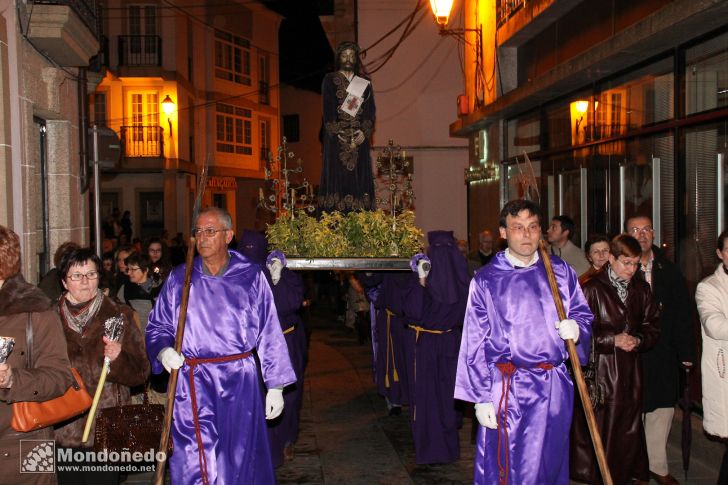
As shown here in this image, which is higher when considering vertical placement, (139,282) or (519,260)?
(519,260)

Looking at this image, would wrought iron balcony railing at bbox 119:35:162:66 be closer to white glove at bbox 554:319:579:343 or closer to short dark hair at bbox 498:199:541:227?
short dark hair at bbox 498:199:541:227

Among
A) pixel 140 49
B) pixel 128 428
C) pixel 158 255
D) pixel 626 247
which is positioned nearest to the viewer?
pixel 128 428

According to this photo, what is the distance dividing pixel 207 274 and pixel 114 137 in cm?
557

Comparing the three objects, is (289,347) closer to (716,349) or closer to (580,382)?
(580,382)

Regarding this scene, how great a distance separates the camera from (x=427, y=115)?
20.2m

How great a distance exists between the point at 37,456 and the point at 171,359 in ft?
3.90

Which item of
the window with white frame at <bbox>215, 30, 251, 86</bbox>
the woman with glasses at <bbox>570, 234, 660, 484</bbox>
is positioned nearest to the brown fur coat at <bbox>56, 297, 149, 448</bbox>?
the woman with glasses at <bbox>570, 234, 660, 484</bbox>

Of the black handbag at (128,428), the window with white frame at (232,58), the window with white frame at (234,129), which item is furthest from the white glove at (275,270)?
the window with white frame at (232,58)

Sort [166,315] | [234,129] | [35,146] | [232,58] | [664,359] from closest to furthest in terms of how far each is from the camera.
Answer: [166,315]
[664,359]
[35,146]
[232,58]
[234,129]

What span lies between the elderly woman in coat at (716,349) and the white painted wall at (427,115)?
46.5 ft

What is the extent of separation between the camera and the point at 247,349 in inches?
225

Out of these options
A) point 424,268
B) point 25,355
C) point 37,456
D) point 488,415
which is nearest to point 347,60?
point 424,268

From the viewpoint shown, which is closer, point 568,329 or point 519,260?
point 568,329

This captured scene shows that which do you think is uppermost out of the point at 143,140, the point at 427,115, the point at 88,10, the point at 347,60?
the point at 143,140
